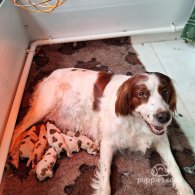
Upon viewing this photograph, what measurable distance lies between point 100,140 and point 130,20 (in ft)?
5.12

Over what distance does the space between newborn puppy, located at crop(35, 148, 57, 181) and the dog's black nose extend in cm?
75

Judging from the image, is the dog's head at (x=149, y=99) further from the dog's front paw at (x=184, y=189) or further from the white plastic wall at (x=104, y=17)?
the white plastic wall at (x=104, y=17)

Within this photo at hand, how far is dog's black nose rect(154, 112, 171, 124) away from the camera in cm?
144

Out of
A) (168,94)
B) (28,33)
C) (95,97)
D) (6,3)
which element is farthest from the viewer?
(28,33)

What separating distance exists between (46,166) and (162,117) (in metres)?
0.81

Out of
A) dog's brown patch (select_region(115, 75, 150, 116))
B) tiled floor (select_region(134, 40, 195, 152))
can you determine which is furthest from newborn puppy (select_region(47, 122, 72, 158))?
tiled floor (select_region(134, 40, 195, 152))

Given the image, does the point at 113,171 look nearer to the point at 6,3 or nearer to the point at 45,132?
the point at 45,132

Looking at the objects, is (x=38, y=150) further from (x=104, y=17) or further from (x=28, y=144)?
(x=104, y=17)

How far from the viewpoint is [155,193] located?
1.62 metres

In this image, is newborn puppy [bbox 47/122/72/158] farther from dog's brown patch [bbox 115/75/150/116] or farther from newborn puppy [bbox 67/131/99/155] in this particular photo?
dog's brown patch [bbox 115/75/150/116]

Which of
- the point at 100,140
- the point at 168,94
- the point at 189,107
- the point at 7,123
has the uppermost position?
the point at 168,94

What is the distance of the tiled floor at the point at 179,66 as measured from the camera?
2.13 meters

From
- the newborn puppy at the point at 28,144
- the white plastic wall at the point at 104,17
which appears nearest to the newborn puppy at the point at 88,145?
the newborn puppy at the point at 28,144

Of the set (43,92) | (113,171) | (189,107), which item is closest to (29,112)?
(43,92)
